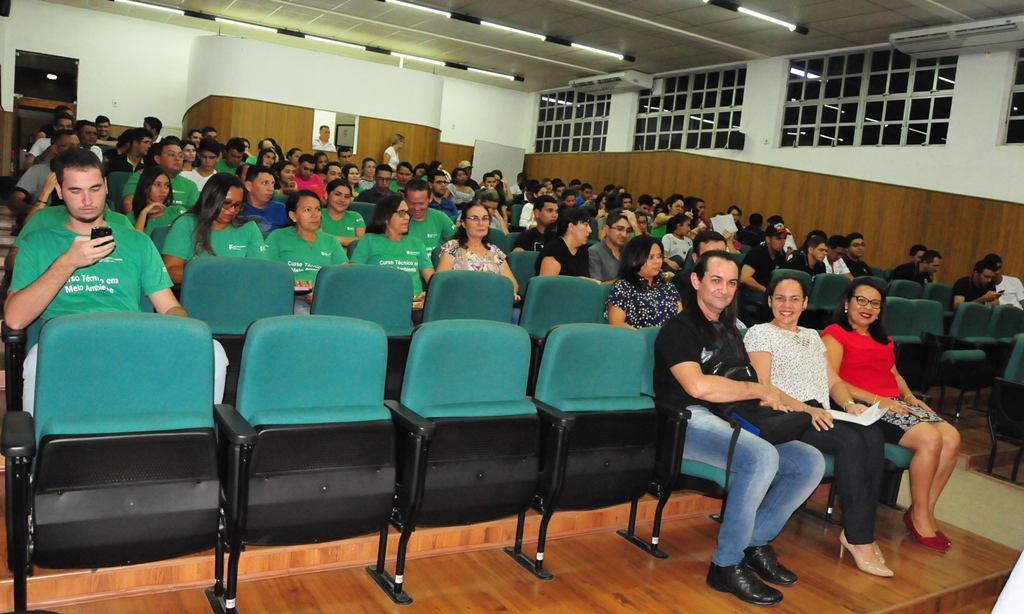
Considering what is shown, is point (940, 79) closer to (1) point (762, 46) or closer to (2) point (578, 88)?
(1) point (762, 46)

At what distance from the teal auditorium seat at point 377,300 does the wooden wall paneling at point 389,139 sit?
934 centimetres

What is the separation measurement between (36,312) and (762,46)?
10.5m

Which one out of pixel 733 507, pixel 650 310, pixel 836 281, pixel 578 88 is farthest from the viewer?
pixel 578 88

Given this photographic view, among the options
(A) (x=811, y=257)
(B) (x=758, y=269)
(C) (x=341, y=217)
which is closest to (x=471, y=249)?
(C) (x=341, y=217)

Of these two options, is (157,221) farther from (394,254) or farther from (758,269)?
(758,269)

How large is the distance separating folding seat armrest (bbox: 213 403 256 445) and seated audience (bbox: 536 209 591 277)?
2.63 metres

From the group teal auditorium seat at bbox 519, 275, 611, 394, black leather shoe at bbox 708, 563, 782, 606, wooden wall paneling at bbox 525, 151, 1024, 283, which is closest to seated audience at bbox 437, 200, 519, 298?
teal auditorium seat at bbox 519, 275, 611, 394

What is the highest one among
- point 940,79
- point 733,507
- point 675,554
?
point 940,79

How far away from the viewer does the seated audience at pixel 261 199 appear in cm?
450

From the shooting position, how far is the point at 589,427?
8.59ft

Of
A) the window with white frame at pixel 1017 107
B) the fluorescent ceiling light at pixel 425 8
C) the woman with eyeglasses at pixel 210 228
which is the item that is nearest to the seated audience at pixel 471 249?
the woman with eyeglasses at pixel 210 228

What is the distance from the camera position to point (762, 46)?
35.6 feet

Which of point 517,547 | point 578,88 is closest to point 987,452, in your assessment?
point 517,547

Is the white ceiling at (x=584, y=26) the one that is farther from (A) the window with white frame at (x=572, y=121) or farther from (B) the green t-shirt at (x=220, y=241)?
(B) the green t-shirt at (x=220, y=241)
